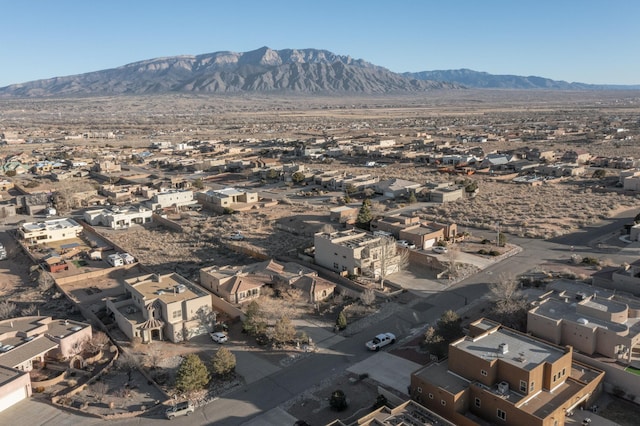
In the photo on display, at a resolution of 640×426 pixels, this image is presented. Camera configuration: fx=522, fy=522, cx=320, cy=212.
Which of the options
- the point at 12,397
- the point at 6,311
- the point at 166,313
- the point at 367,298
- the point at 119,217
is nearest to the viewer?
the point at 12,397

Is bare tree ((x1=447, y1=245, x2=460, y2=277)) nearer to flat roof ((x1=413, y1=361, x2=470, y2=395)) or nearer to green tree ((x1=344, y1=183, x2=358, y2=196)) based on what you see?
flat roof ((x1=413, y1=361, x2=470, y2=395))

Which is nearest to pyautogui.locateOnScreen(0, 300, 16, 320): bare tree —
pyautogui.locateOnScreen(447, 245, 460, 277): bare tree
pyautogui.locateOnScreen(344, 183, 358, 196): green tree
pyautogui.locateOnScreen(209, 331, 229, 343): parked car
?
pyautogui.locateOnScreen(209, 331, 229, 343): parked car

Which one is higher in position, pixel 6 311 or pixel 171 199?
pixel 171 199

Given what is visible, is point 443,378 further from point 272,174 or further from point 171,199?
point 272,174

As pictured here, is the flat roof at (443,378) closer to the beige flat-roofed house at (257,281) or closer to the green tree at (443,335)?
the green tree at (443,335)

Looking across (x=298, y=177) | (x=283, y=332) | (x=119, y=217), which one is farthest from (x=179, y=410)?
(x=298, y=177)

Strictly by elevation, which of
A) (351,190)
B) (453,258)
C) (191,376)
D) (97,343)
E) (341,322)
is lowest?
(97,343)
